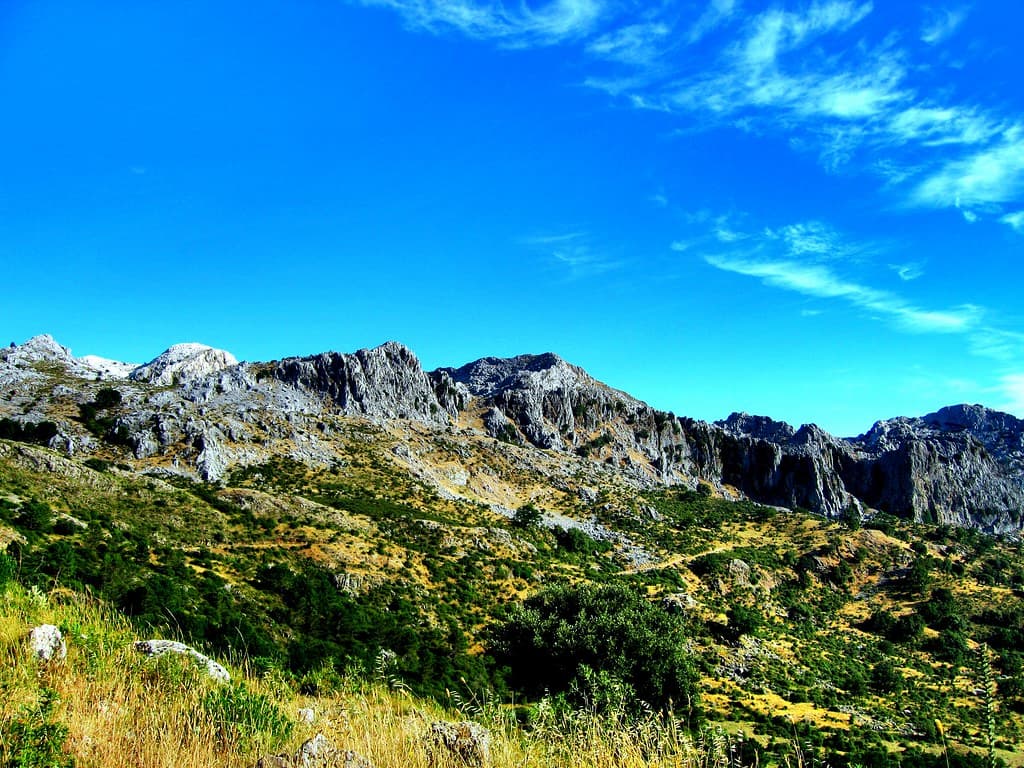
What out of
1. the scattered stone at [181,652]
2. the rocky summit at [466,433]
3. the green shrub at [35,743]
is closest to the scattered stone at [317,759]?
the green shrub at [35,743]

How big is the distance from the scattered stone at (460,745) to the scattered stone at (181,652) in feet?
12.3

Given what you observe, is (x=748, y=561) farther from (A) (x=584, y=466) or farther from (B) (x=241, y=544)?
(B) (x=241, y=544)

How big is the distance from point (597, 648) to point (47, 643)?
103 feet

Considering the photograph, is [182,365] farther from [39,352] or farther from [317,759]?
[317,759]

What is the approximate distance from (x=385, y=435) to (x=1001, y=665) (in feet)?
289

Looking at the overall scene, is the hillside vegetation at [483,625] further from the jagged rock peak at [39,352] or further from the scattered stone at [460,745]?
the jagged rock peak at [39,352]

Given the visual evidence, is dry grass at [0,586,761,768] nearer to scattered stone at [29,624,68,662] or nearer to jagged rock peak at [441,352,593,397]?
scattered stone at [29,624,68,662]

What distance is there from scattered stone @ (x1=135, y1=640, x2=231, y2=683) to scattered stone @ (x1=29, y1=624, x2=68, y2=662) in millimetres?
1122

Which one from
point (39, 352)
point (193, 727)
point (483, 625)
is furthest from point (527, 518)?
point (39, 352)

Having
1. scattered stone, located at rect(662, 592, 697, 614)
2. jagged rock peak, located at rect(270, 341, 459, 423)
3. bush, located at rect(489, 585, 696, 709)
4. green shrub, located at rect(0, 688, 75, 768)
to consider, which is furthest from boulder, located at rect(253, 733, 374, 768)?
jagged rock peak, located at rect(270, 341, 459, 423)

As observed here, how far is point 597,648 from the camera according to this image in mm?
34594

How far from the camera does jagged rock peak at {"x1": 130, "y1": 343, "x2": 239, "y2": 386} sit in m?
135

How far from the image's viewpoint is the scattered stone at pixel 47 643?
8070 millimetres

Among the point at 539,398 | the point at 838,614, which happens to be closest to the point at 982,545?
the point at 838,614
